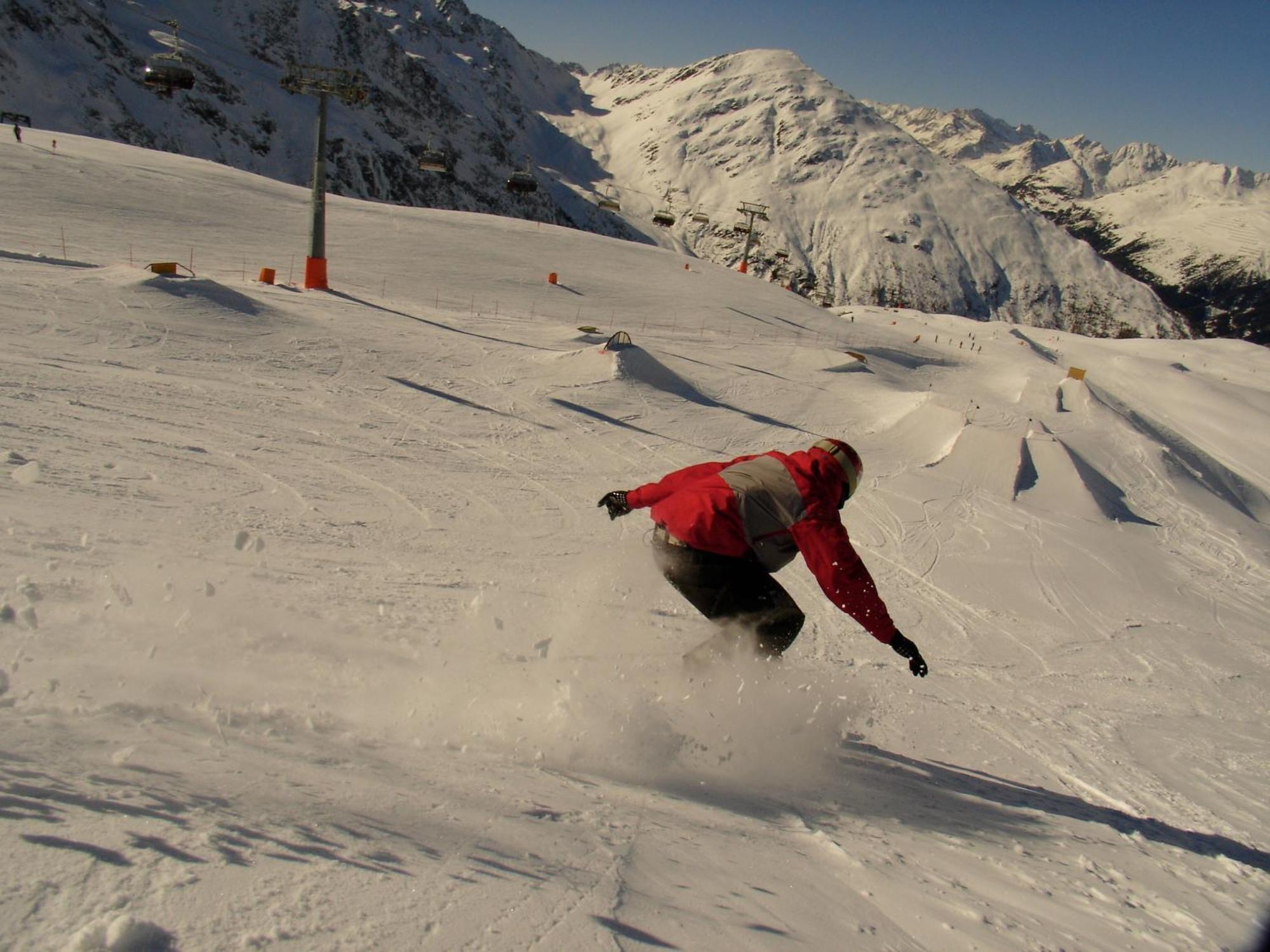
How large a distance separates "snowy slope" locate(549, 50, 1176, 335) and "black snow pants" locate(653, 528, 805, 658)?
14318 centimetres

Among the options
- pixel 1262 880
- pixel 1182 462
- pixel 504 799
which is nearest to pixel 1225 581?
pixel 1182 462

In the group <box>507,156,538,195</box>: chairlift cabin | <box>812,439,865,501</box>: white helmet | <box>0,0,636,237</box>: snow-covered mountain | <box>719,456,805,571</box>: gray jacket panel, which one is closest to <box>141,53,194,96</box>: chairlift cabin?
<box>507,156,538,195</box>: chairlift cabin

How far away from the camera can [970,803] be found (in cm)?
364

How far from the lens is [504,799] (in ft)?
8.46

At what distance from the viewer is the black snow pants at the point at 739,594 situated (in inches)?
152

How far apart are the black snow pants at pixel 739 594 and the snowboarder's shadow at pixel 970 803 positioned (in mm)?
726

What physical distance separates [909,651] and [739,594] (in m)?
0.85

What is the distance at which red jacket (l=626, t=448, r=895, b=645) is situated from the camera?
353 centimetres

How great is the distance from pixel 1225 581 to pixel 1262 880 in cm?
853

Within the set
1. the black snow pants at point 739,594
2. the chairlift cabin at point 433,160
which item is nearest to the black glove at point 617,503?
the black snow pants at point 739,594

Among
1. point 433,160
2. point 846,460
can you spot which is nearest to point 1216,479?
point 846,460

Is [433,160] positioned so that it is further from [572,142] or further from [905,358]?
[572,142]

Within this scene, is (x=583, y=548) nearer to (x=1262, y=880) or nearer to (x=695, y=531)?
(x=695, y=531)

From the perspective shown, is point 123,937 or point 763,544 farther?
point 763,544
